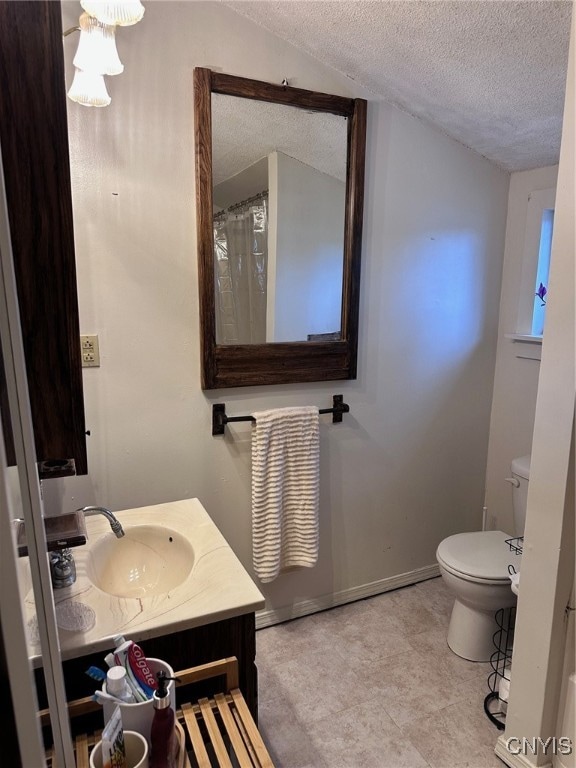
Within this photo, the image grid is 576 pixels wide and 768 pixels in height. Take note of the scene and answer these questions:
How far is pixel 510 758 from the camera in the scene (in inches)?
60.7

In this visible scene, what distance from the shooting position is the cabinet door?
0.62 metres

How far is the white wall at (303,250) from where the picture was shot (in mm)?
1887

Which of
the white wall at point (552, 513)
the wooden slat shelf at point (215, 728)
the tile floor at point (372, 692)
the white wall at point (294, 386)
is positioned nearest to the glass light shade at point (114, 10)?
the white wall at point (294, 386)

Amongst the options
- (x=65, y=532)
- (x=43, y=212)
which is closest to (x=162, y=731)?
(x=65, y=532)

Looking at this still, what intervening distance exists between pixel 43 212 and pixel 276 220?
1.29 meters

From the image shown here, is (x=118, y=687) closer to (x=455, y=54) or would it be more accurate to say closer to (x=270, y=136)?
(x=270, y=136)

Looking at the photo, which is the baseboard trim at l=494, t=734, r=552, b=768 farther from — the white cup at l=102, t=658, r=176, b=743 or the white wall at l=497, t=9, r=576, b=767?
the white cup at l=102, t=658, r=176, b=743

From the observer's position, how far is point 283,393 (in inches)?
79.6

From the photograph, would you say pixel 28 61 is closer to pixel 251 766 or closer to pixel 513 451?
pixel 251 766

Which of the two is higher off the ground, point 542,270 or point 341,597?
point 542,270

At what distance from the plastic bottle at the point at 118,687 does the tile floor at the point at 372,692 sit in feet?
3.04

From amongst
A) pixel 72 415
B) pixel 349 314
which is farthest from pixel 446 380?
pixel 72 415

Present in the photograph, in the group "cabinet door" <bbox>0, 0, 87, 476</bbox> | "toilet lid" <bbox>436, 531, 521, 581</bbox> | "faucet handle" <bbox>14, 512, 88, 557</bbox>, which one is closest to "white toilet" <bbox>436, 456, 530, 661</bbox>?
"toilet lid" <bbox>436, 531, 521, 581</bbox>

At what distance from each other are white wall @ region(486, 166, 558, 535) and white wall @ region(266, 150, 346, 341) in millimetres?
944
